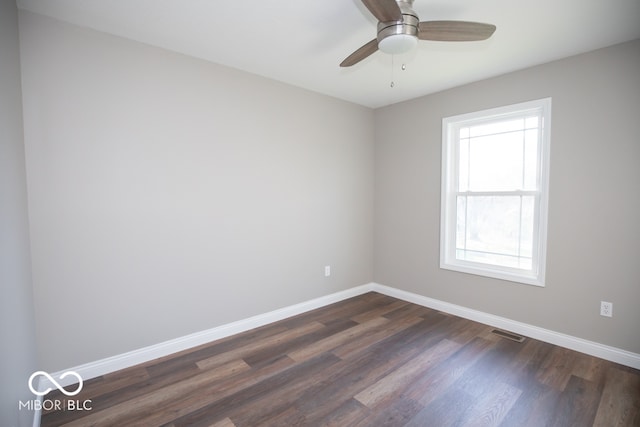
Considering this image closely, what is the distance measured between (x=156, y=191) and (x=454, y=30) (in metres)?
2.44

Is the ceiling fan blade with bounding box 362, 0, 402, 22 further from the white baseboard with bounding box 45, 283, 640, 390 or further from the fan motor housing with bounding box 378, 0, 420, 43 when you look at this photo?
the white baseboard with bounding box 45, 283, 640, 390

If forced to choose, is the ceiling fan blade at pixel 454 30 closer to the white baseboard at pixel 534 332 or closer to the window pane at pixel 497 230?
the window pane at pixel 497 230

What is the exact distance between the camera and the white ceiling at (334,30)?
1.89 metres

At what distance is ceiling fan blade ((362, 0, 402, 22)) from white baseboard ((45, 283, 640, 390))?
2808 mm

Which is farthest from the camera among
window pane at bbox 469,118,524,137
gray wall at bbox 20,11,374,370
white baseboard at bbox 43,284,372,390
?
window pane at bbox 469,118,524,137

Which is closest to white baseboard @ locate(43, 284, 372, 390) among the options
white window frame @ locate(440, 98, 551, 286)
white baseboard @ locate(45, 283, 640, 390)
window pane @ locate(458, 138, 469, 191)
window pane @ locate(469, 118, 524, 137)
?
white baseboard @ locate(45, 283, 640, 390)

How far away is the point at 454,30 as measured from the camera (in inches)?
66.1

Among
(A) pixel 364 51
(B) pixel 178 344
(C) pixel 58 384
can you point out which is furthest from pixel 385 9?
(C) pixel 58 384

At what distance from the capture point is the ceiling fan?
157 centimetres

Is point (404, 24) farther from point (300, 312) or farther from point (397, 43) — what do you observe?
point (300, 312)

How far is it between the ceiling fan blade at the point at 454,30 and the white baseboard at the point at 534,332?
105 inches

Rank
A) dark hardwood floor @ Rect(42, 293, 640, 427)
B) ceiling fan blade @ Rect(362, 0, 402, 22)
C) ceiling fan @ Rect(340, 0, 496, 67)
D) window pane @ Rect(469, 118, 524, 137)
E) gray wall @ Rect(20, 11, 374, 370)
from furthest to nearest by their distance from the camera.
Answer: window pane @ Rect(469, 118, 524, 137) → gray wall @ Rect(20, 11, 374, 370) → dark hardwood floor @ Rect(42, 293, 640, 427) → ceiling fan @ Rect(340, 0, 496, 67) → ceiling fan blade @ Rect(362, 0, 402, 22)

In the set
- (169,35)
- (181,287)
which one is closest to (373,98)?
(169,35)

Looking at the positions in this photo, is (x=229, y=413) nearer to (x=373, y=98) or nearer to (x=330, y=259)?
(x=330, y=259)
